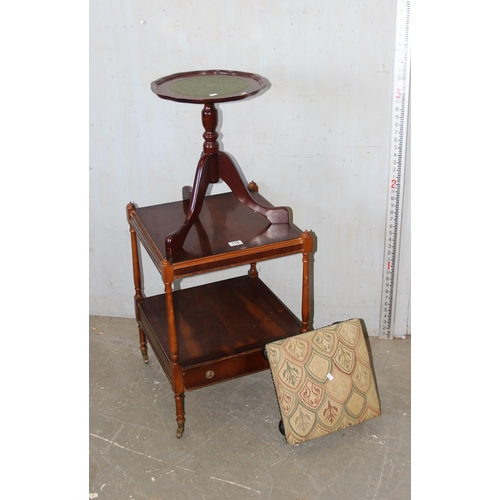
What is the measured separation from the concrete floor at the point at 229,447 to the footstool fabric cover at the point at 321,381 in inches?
5.0

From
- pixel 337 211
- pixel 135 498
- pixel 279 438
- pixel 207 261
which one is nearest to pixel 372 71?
pixel 337 211

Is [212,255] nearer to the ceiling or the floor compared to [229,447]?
nearer to the ceiling

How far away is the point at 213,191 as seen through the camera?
3.24 m

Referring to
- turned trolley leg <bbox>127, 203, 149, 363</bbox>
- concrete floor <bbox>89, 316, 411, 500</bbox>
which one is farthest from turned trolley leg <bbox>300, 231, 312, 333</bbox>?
turned trolley leg <bbox>127, 203, 149, 363</bbox>

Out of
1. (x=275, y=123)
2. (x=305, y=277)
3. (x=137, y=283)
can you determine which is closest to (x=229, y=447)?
(x=305, y=277)

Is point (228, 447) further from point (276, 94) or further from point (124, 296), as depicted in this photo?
point (276, 94)

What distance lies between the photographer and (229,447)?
2.72 meters

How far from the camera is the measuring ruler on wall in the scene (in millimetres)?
2811

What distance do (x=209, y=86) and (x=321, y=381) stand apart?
1231mm

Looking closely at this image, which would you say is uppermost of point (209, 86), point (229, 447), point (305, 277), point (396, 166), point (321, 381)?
point (209, 86)

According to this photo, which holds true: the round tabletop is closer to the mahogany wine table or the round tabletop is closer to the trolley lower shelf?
the mahogany wine table

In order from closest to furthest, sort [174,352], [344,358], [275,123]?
[174,352], [344,358], [275,123]

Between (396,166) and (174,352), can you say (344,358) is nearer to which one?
(174,352)

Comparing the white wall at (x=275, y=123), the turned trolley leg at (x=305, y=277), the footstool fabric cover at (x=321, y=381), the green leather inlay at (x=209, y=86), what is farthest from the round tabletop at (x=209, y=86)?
the footstool fabric cover at (x=321, y=381)
